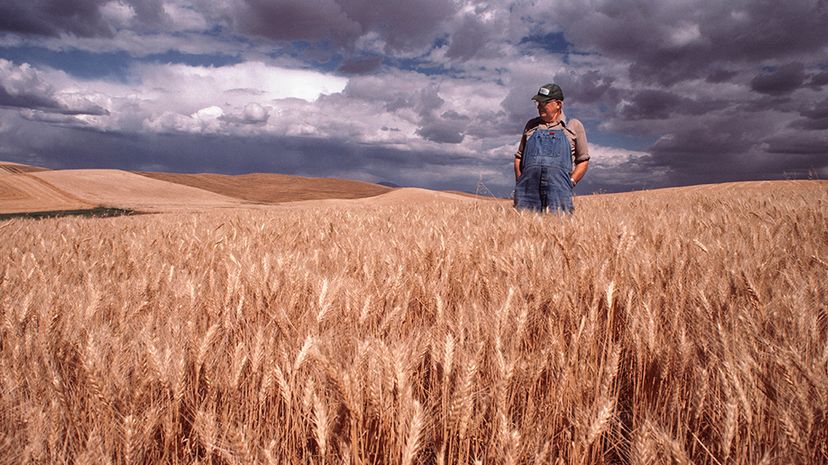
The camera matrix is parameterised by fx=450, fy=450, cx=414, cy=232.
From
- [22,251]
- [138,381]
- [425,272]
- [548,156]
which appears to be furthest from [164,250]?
[548,156]

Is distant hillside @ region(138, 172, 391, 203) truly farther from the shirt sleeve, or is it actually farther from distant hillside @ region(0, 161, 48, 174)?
the shirt sleeve

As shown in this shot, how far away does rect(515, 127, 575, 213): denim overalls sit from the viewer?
5.00 meters

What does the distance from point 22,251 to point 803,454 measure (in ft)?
13.9

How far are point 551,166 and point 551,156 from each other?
4.3 inches

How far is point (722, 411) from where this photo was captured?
1.05 m

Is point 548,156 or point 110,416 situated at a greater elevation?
point 548,156

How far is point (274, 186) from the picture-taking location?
40.1 meters

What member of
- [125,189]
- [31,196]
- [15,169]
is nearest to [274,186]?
[125,189]

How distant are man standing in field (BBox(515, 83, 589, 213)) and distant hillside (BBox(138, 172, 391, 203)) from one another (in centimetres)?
2967

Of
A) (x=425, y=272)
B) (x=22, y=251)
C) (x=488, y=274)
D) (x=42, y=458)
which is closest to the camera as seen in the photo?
(x=42, y=458)

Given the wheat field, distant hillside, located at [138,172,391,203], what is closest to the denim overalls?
the wheat field

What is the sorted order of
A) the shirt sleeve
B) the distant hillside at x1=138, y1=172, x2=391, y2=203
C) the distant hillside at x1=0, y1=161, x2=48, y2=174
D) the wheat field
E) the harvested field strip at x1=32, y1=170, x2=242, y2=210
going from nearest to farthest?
1. the wheat field
2. the shirt sleeve
3. the harvested field strip at x1=32, y1=170, x2=242, y2=210
4. the distant hillside at x1=0, y1=161, x2=48, y2=174
5. the distant hillside at x1=138, y1=172, x2=391, y2=203

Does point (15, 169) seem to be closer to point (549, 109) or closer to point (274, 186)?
point (274, 186)

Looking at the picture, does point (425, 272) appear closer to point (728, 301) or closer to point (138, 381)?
point (728, 301)
